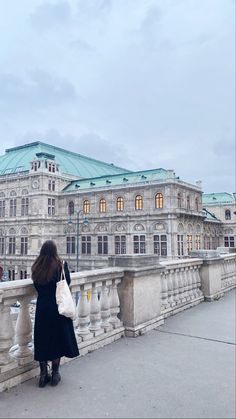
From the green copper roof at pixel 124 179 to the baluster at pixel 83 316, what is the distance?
38800 mm

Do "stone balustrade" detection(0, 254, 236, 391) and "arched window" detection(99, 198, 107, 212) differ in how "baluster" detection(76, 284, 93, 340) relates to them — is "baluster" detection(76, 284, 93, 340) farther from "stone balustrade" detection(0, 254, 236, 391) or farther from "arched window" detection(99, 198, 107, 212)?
"arched window" detection(99, 198, 107, 212)

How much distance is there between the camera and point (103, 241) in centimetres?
4744

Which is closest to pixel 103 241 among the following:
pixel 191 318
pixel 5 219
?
pixel 5 219

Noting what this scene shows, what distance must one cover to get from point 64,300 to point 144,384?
133cm

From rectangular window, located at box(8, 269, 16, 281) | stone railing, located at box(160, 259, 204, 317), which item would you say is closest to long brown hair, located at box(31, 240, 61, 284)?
stone railing, located at box(160, 259, 204, 317)

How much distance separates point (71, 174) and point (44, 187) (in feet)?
23.4

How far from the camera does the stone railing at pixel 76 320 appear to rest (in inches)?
142

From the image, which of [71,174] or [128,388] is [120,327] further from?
[71,174]

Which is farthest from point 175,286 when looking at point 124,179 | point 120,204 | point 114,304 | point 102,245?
point 102,245

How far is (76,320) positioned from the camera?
4.78m

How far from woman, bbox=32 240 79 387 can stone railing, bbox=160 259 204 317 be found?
3311 millimetres

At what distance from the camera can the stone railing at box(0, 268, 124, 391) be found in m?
3.61

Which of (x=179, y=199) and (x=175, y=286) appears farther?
(x=179, y=199)

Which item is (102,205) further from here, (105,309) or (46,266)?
(46,266)
